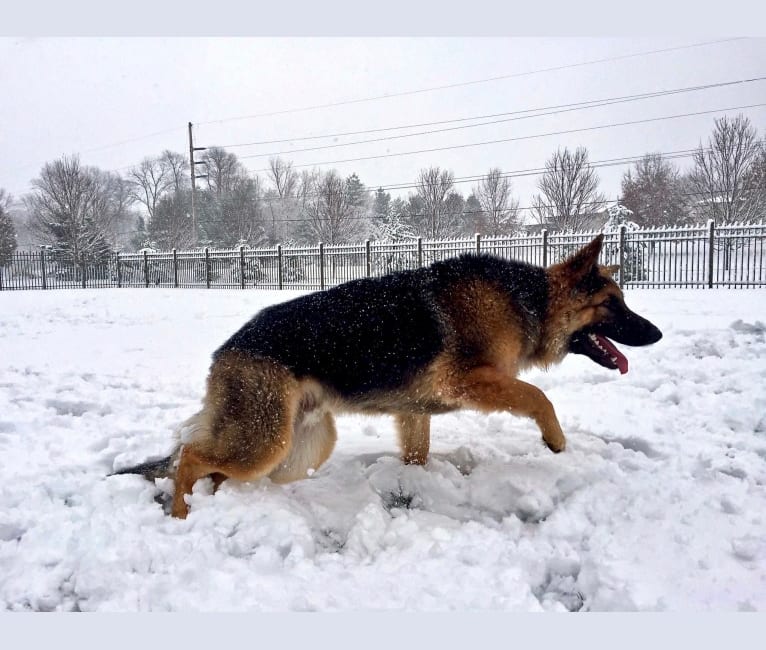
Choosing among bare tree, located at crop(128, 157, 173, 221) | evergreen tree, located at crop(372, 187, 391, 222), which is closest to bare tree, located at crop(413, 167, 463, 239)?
evergreen tree, located at crop(372, 187, 391, 222)

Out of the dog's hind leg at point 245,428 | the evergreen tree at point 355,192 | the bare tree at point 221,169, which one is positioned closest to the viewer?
the dog's hind leg at point 245,428

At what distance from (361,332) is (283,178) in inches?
1563

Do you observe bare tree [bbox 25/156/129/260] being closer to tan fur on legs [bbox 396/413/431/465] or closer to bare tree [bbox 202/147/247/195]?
bare tree [bbox 202/147/247/195]

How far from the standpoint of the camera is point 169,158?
46281 millimetres

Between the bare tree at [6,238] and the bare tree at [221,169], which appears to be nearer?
the bare tree at [6,238]

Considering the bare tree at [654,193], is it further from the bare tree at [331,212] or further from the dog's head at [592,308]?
the dog's head at [592,308]

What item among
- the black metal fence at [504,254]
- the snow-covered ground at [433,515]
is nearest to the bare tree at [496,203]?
the black metal fence at [504,254]

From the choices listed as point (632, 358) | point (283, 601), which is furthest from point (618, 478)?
point (632, 358)

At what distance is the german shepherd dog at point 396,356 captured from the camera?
327 centimetres

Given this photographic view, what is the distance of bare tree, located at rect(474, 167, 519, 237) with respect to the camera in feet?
86.8

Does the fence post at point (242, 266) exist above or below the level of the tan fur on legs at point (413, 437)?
above

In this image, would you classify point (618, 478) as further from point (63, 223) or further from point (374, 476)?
point (63, 223)

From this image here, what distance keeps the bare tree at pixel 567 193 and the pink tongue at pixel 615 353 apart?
2000 cm

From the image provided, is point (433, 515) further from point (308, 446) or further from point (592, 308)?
point (592, 308)
